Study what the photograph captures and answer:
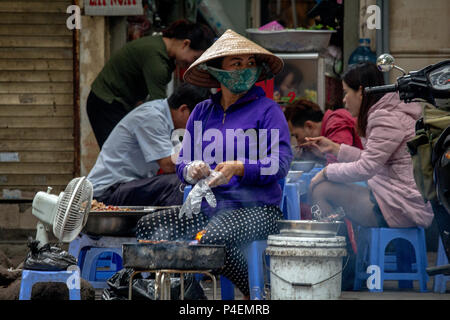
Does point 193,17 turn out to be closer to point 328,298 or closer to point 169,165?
point 169,165

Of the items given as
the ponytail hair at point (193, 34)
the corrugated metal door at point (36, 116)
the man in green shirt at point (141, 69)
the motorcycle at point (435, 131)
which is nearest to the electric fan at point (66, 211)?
the motorcycle at point (435, 131)

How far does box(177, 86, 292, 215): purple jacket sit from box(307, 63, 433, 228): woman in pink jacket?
3.37ft

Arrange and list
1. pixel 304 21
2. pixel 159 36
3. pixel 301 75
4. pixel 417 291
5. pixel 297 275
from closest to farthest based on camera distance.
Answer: pixel 297 275
pixel 417 291
pixel 159 36
pixel 301 75
pixel 304 21

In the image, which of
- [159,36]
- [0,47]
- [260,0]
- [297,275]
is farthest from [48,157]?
[297,275]

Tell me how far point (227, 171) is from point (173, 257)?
83 centimetres

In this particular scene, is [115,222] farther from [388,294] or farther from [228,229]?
[388,294]

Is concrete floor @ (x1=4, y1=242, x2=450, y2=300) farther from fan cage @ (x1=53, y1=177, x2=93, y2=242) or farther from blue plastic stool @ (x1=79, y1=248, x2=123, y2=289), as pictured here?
fan cage @ (x1=53, y1=177, x2=93, y2=242)

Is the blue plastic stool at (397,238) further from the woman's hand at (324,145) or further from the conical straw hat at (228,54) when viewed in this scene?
the conical straw hat at (228,54)

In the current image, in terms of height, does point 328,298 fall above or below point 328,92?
below

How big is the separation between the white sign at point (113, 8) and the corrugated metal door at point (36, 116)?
1.20 ft

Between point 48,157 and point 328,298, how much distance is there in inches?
192

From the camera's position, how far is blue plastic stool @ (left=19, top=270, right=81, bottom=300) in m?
4.04

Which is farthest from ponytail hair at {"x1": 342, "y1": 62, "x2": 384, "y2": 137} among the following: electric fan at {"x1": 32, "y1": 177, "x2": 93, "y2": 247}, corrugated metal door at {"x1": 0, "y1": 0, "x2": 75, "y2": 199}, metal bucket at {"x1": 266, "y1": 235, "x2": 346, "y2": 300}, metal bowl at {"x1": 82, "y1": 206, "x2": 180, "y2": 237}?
corrugated metal door at {"x1": 0, "y1": 0, "x2": 75, "y2": 199}

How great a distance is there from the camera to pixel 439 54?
826 cm
